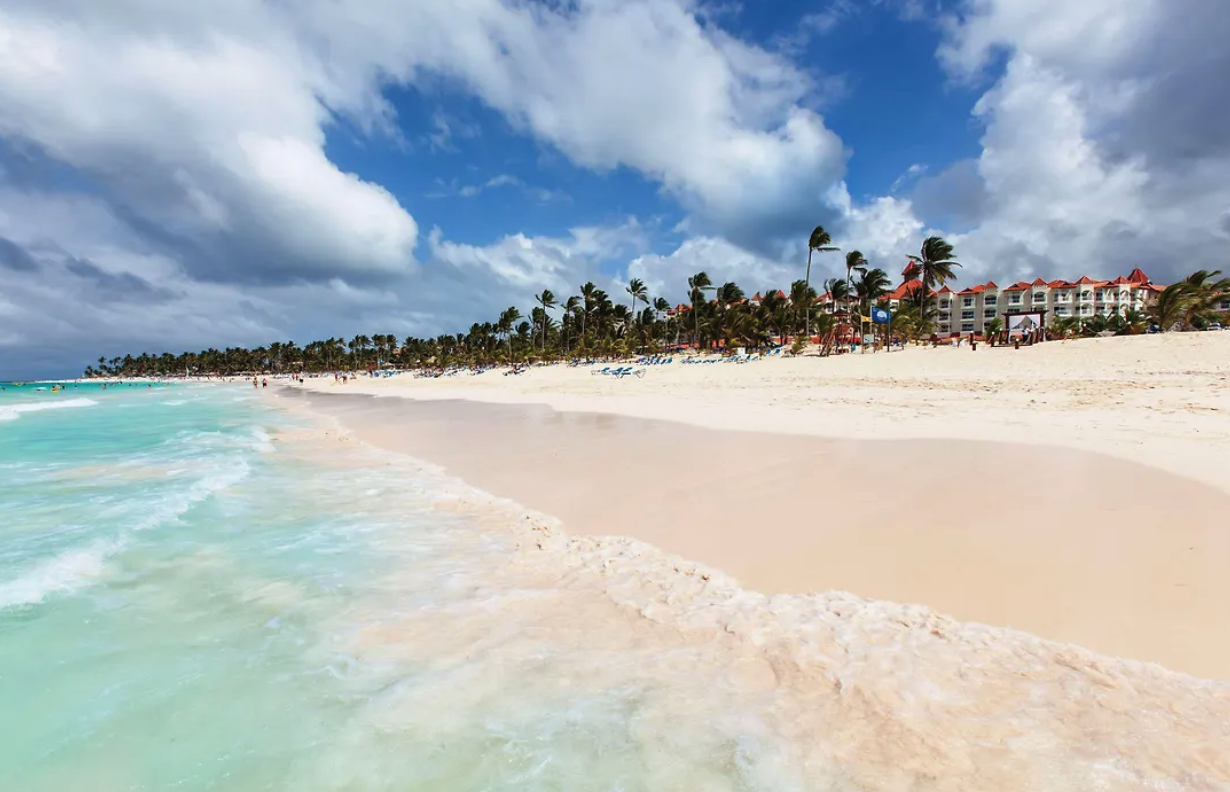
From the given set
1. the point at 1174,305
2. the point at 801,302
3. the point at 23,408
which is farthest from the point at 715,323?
the point at 23,408

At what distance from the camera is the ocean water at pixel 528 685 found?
2984 mm

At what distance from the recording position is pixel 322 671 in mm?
4246

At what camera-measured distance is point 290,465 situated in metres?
13.1

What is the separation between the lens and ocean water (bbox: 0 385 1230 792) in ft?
9.79

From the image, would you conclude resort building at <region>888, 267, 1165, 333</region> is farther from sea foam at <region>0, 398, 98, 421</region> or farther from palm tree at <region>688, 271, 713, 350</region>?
sea foam at <region>0, 398, 98, 421</region>

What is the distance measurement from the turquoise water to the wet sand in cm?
185

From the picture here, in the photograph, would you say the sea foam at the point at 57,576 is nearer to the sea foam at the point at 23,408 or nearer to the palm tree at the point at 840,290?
the sea foam at the point at 23,408

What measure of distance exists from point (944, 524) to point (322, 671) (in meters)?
6.54

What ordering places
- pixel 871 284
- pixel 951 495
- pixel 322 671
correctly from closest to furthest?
pixel 322 671, pixel 951 495, pixel 871 284

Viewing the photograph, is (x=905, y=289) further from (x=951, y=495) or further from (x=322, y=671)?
(x=322, y=671)

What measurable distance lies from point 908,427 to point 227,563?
13372 mm

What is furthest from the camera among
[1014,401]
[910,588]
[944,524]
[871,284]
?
[871,284]

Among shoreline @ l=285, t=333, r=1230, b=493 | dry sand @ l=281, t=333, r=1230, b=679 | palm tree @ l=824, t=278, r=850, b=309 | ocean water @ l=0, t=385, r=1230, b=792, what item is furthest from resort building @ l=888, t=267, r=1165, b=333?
ocean water @ l=0, t=385, r=1230, b=792

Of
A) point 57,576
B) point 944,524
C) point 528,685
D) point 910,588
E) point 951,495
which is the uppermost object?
point 951,495
